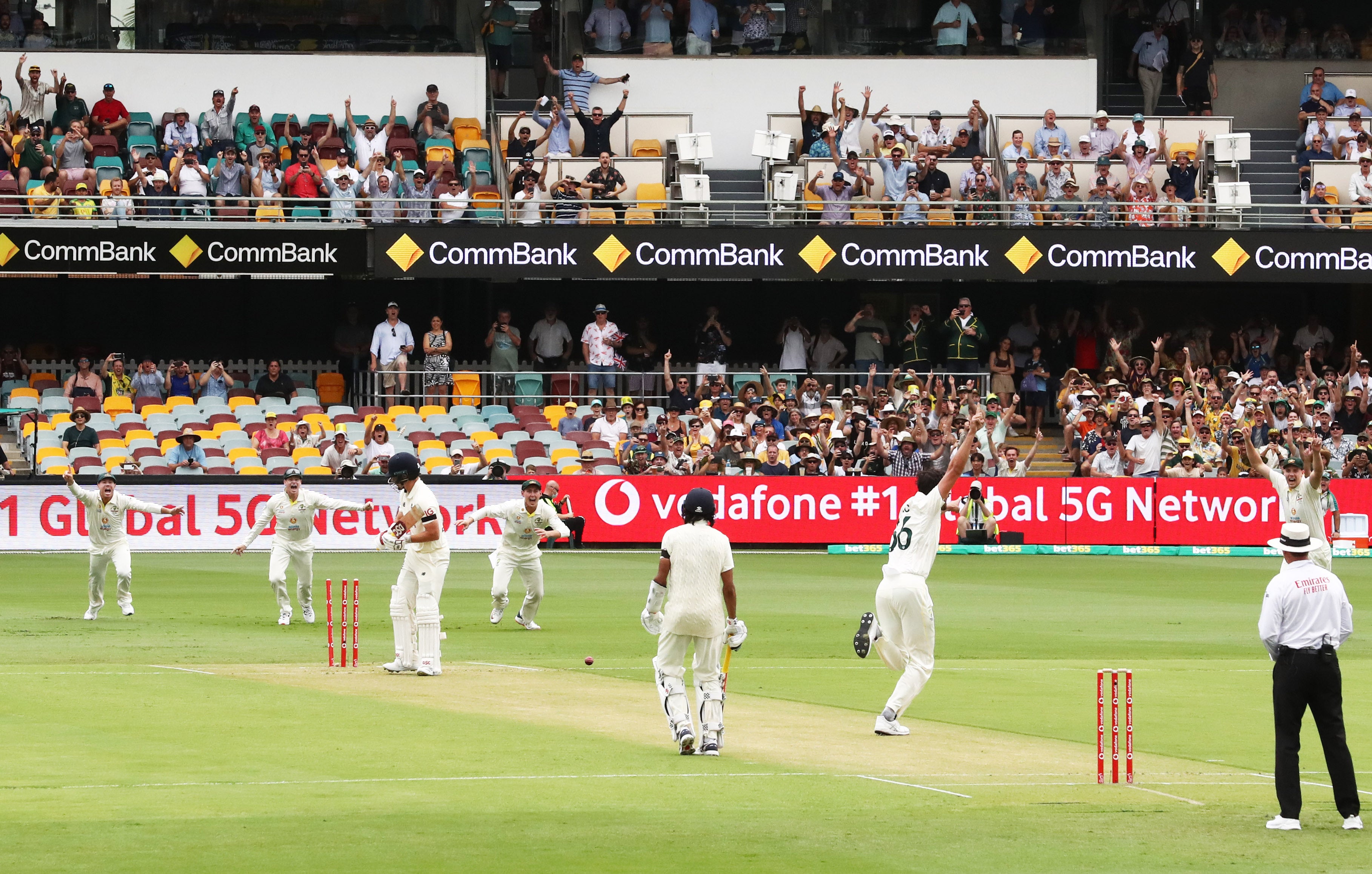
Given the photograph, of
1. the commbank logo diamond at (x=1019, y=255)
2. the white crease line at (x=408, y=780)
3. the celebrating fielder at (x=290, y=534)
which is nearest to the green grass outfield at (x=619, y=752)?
the white crease line at (x=408, y=780)

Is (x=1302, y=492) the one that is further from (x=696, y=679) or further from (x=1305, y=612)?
(x=1305, y=612)

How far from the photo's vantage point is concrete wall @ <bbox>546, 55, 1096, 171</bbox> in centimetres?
4228

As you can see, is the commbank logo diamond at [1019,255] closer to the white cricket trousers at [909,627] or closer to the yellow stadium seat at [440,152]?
the yellow stadium seat at [440,152]

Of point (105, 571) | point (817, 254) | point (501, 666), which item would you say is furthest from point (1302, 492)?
point (817, 254)

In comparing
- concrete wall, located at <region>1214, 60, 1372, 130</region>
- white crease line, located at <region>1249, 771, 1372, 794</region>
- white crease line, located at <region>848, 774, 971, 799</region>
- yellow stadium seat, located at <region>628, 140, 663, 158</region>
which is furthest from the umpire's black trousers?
concrete wall, located at <region>1214, 60, 1372, 130</region>

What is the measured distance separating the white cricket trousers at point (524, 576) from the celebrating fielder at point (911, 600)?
26.1 feet

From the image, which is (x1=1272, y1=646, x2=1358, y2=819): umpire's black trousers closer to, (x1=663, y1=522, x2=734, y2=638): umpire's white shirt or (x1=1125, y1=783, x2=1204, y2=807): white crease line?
(x1=1125, y1=783, x2=1204, y2=807): white crease line

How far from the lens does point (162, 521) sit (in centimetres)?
3133

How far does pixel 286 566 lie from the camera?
2122 centimetres

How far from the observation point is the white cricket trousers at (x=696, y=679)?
477 inches

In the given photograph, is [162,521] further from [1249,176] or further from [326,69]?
[1249,176]

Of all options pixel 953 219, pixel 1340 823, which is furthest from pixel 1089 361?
pixel 1340 823

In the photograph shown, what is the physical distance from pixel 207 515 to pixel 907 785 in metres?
22.0

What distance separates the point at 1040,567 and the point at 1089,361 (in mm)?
10657
